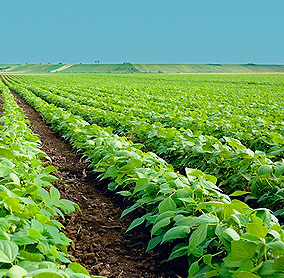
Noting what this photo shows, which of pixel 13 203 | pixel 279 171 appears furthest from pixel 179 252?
pixel 279 171

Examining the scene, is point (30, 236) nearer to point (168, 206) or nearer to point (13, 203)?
point (13, 203)

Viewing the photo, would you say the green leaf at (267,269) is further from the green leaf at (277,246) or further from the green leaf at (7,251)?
the green leaf at (7,251)

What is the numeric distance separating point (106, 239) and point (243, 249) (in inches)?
70.4

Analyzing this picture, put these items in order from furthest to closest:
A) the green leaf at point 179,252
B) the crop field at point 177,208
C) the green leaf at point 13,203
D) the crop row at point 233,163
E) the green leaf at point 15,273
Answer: the crop row at point 233,163, the green leaf at point 179,252, the green leaf at point 13,203, the crop field at point 177,208, the green leaf at point 15,273

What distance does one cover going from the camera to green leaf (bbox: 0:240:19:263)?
1.55 metres

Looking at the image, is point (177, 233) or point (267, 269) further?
point (177, 233)

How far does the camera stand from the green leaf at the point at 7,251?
1.55 meters

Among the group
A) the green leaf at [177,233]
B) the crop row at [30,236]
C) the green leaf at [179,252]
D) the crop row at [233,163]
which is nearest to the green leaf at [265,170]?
the crop row at [233,163]

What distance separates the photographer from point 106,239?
350cm

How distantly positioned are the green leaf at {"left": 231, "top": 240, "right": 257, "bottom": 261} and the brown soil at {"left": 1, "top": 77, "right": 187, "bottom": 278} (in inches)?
35.1

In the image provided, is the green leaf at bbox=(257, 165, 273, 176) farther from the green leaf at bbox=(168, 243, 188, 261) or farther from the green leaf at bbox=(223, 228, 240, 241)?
the green leaf at bbox=(223, 228, 240, 241)

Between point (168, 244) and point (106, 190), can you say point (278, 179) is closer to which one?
point (168, 244)

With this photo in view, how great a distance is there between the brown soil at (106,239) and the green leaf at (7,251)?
4.68 feet

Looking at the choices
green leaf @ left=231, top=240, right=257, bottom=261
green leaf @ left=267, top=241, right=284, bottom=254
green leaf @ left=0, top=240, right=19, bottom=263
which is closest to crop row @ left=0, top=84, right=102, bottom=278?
green leaf @ left=0, top=240, right=19, bottom=263
